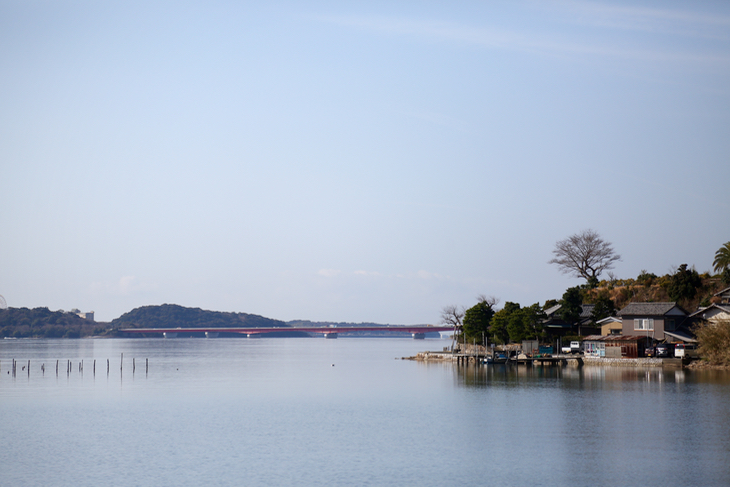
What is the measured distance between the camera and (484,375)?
281ft

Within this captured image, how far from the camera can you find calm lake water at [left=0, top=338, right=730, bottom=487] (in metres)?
33.3

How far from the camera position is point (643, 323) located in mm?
94500

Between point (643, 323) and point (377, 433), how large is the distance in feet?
205

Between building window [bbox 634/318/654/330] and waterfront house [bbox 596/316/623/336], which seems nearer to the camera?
building window [bbox 634/318/654/330]

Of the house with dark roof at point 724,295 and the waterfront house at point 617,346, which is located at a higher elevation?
the house with dark roof at point 724,295

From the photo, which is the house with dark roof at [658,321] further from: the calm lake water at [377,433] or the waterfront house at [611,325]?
the calm lake water at [377,433]

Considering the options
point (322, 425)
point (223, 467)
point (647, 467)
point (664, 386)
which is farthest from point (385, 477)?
point (664, 386)

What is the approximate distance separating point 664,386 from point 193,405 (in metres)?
43.3

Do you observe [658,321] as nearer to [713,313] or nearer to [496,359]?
[713,313]

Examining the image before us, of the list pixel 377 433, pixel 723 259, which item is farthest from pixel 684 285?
pixel 377 433

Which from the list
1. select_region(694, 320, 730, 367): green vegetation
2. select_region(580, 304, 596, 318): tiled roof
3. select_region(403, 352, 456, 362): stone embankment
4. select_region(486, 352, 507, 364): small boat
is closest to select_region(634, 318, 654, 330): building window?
select_region(694, 320, 730, 367): green vegetation

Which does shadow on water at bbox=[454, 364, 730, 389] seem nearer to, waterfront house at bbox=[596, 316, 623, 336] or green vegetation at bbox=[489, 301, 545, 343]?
waterfront house at bbox=[596, 316, 623, 336]

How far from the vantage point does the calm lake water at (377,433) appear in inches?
1310

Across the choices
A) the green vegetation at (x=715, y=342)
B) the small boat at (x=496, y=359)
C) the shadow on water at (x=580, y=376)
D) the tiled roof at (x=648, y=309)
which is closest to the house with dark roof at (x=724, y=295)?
the tiled roof at (x=648, y=309)
